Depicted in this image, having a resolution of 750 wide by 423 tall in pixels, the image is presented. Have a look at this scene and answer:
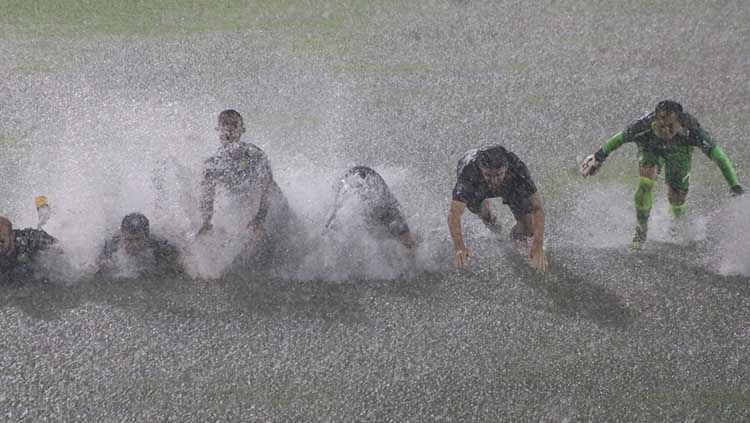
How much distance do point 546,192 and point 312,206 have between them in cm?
197

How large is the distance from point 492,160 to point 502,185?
1.13 ft

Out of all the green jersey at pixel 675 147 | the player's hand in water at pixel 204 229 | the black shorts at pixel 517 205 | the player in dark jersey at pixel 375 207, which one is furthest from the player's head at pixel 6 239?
the green jersey at pixel 675 147

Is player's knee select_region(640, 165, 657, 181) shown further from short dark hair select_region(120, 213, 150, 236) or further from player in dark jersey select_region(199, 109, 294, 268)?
short dark hair select_region(120, 213, 150, 236)

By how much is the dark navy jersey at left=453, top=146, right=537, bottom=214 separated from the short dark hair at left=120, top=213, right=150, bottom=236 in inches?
89.1

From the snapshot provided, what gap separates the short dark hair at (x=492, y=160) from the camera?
186 inches

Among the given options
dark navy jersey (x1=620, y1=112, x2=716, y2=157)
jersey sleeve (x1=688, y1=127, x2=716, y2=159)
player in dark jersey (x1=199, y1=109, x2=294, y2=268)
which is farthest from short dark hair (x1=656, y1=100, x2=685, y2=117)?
player in dark jersey (x1=199, y1=109, x2=294, y2=268)

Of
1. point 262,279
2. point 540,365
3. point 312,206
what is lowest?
point 540,365

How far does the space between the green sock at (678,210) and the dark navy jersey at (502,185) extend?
126cm

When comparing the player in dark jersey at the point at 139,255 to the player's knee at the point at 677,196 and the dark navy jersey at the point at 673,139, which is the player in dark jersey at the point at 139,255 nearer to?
the dark navy jersey at the point at 673,139

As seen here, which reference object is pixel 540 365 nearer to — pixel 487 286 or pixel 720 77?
pixel 487 286

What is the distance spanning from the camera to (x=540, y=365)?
15.3 ft

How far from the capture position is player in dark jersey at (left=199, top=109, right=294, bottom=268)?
5457 millimetres

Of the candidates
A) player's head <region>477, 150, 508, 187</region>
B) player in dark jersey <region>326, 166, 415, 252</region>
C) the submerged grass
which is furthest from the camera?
the submerged grass

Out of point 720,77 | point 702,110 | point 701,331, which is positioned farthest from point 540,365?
point 720,77
